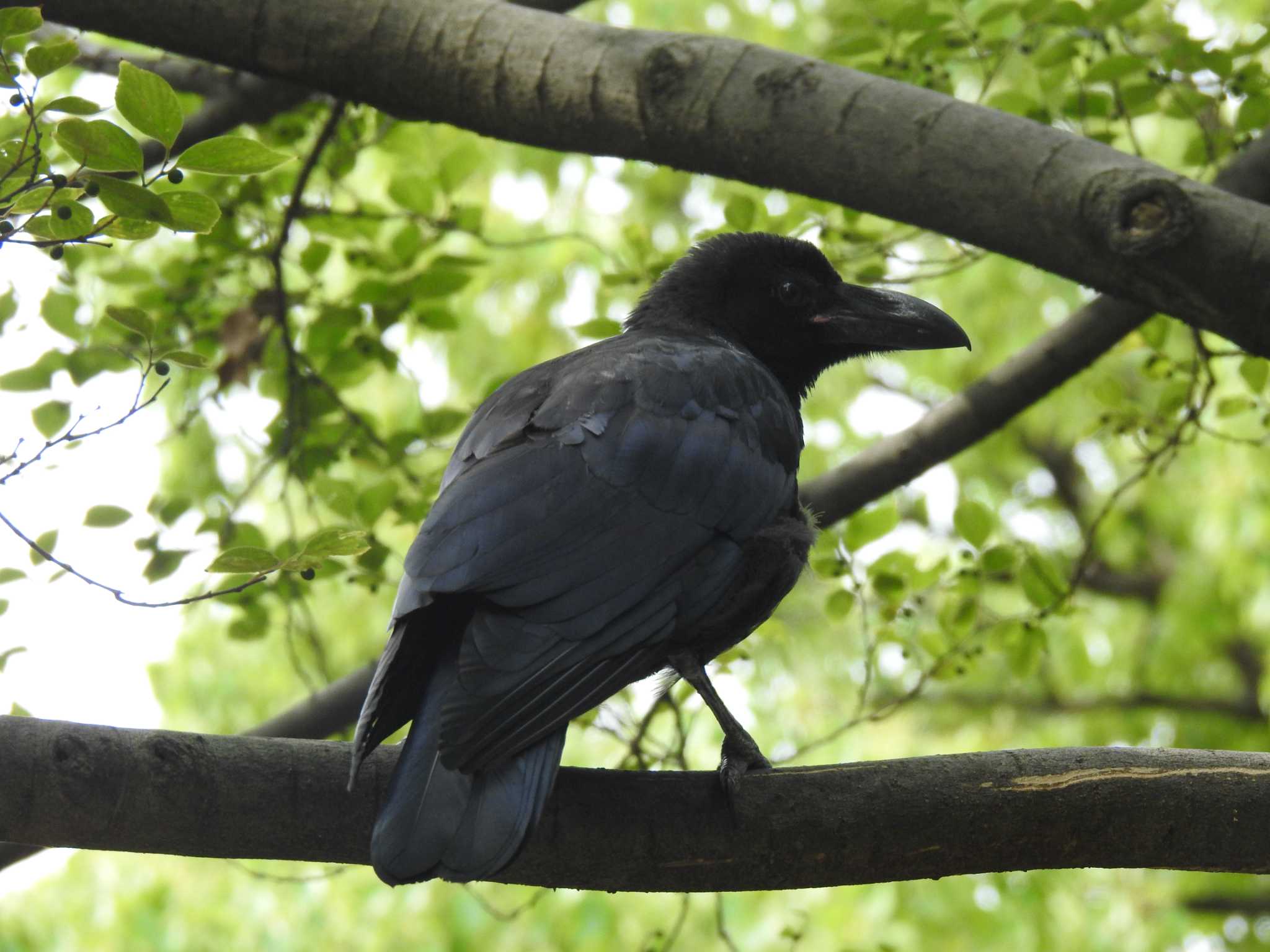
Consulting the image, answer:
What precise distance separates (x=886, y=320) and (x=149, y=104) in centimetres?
247

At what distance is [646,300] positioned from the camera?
429 centimetres

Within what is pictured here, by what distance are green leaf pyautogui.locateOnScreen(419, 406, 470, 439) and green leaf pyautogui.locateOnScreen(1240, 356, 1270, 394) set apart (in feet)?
7.79

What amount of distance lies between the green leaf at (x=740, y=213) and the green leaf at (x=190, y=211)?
1966 mm

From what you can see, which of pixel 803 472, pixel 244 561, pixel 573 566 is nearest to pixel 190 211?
pixel 244 561

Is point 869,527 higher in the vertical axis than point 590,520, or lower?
lower

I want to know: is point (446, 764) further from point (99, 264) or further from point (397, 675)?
point (99, 264)

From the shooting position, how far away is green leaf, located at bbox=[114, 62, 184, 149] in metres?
2.20

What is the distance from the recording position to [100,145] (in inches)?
86.4

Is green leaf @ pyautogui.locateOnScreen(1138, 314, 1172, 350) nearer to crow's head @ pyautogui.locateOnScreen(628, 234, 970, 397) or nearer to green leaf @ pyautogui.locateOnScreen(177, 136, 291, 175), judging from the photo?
crow's head @ pyautogui.locateOnScreen(628, 234, 970, 397)

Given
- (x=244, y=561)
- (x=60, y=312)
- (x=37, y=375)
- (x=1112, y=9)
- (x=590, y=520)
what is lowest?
(x=37, y=375)

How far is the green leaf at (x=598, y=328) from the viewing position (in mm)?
4176

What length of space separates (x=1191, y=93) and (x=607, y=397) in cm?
209

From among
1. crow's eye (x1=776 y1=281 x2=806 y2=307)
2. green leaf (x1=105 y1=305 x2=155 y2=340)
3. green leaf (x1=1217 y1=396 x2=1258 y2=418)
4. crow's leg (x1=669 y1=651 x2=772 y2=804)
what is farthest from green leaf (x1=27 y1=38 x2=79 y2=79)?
green leaf (x1=1217 y1=396 x2=1258 y2=418)

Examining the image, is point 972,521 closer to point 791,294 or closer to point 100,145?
point 791,294
